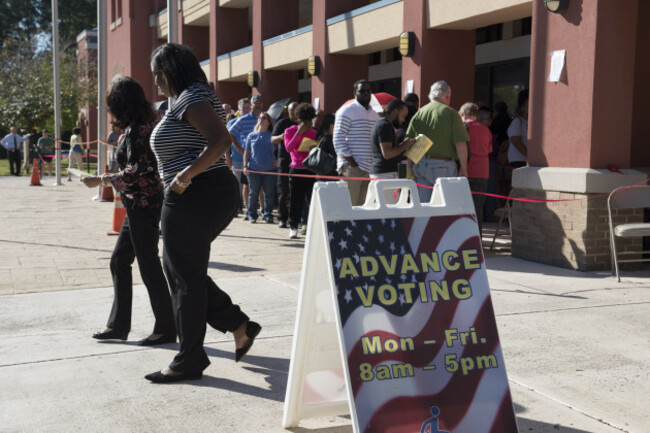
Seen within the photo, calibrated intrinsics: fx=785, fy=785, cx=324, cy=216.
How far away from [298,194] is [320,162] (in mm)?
1053

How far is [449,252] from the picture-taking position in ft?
12.7

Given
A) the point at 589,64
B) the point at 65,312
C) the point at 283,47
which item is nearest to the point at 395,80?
the point at 283,47

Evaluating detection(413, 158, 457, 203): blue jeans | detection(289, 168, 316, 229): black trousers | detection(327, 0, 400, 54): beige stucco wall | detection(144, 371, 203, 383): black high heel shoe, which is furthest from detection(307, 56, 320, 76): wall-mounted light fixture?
detection(144, 371, 203, 383): black high heel shoe

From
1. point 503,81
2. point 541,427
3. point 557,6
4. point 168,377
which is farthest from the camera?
point 503,81

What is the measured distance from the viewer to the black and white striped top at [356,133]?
9555 mm

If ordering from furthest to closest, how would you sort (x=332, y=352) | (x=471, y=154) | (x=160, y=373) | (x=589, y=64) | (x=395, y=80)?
(x=395, y=80) < (x=471, y=154) < (x=589, y=64) < (x=160, y=373) < (x=332, y=352)

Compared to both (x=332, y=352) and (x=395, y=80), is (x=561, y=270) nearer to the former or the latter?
(x=332, y=352)

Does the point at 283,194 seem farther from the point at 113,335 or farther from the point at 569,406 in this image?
the point at 569,406

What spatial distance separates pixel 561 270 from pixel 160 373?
5.22 meters

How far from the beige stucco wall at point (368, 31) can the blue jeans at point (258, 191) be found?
310 centimetres

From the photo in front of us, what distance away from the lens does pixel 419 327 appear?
3.72m

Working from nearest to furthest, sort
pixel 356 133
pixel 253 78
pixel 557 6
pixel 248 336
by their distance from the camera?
1. pixel 248 336
2. pixel 557 6
3. pixel 356 133
4. pixel 253 78

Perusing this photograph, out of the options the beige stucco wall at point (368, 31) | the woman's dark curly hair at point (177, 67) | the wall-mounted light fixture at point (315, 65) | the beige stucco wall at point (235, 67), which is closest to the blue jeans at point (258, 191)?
the beige stucco wall at point (368, 31)

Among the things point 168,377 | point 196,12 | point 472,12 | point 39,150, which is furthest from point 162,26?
point 168,377
